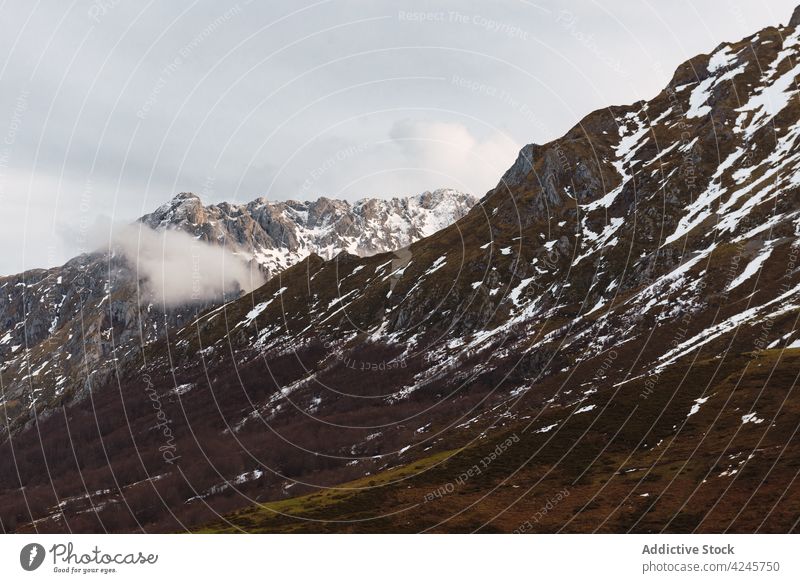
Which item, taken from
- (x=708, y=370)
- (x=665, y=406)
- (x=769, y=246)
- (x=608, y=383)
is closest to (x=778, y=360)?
(x=708, y=370)

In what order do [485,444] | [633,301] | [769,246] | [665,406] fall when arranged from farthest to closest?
[633,301], [769,246], [485,444], [665,406]

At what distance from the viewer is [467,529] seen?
73.7 m

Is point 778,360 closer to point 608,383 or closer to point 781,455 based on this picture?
point 781,455

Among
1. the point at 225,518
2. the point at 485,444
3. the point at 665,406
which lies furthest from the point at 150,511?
the point at 665,406

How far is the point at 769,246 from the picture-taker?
176750mm
